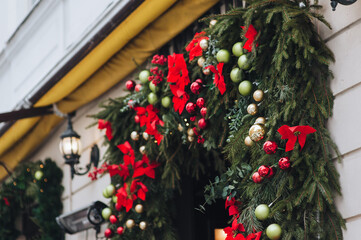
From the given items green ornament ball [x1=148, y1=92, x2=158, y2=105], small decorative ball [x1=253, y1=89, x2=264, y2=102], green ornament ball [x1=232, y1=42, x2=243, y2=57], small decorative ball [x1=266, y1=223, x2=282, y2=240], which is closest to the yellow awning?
green ornament ball [x1=148, y1=92, x2=158, y2=105]

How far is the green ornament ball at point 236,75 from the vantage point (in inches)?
179

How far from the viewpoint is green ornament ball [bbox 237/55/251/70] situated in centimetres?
446

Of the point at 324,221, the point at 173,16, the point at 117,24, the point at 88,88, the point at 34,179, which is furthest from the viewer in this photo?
the point at 34,179

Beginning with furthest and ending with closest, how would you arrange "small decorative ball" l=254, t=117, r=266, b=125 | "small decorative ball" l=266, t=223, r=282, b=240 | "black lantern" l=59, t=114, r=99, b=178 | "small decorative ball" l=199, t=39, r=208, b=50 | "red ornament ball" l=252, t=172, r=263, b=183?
1. "black lantern" l=59, t=114, r=99, b=178
2. "small decorative ball" l=199, t=39, r=208, b=50
3. "small decorative ball" l=254, t=117, r=266, b=125
4. "red ornament ball" l=252, t=172, r=263, b=183
5. "small decorative ball" l=266, t=223, r=282, b=240

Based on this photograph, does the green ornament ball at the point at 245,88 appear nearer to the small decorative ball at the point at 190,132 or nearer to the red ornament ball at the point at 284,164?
the red ornament ball at the point at 284,164

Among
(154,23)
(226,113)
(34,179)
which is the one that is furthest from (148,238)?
(34,179)

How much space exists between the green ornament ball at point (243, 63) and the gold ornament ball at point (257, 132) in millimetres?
467

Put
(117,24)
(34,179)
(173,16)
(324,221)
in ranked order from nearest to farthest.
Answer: (324,221), (173,16), (117,24), (34,179)

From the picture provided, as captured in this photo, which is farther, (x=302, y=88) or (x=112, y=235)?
(x=112, y=235)

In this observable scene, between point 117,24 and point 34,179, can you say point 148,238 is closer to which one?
point 117,24

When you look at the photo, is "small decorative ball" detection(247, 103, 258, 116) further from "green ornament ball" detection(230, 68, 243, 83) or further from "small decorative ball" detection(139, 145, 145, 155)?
"small decorative ball" detection(139, 145, 145, 155)

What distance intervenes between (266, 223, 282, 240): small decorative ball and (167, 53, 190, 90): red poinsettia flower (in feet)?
5.01

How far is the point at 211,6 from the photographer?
5.37 m

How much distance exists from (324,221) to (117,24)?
296 cm
